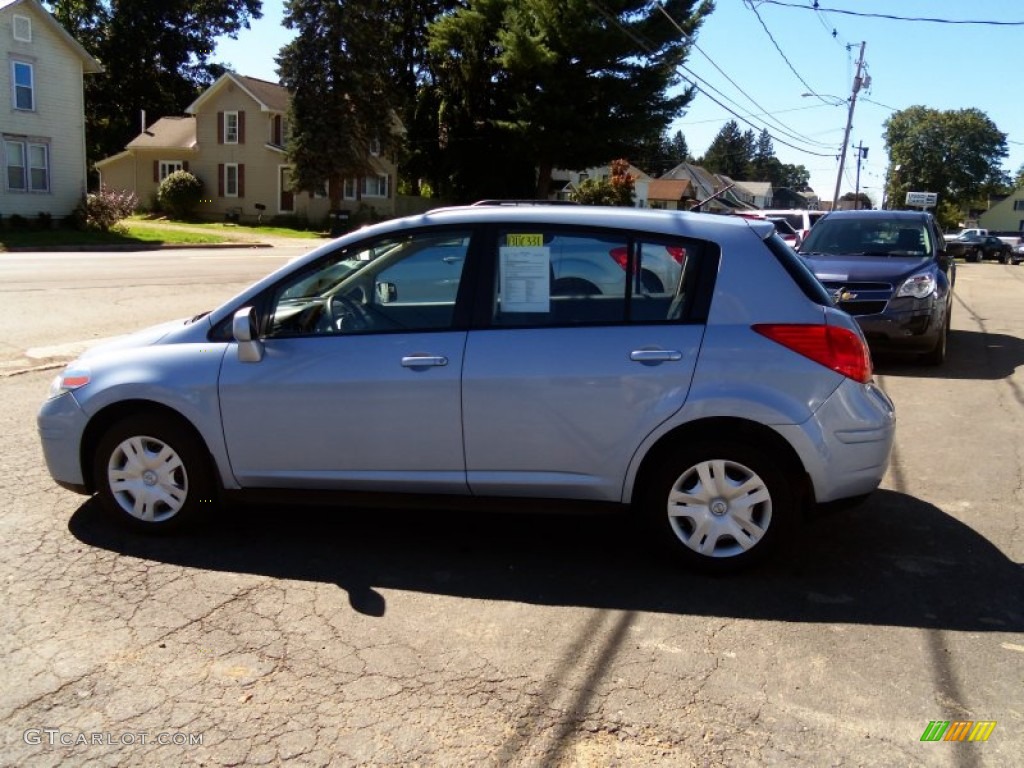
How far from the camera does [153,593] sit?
4.00m

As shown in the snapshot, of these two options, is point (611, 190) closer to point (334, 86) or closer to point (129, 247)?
point (334, 86)

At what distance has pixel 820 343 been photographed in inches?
162

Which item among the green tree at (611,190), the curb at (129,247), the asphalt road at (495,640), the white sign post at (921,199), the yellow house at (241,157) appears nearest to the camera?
the asphalt road at (495,640)

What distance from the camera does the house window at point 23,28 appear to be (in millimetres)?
31203

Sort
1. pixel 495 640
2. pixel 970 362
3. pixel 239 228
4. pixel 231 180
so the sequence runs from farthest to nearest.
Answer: pixel 231 180, pixel 239 228, pixel 970 362, pixel 495 640

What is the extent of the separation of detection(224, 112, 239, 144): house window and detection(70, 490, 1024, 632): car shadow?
44.1m

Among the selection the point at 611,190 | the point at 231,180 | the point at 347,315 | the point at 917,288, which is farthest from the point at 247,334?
the point at 231,180

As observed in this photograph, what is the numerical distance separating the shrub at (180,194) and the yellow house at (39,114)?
9.48 m

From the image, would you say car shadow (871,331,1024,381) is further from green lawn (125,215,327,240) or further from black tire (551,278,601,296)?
green lawn (125,215,327,240)

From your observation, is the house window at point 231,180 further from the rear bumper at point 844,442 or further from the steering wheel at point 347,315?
the rear bumper at point 844,442

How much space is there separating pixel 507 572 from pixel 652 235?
1793 mm

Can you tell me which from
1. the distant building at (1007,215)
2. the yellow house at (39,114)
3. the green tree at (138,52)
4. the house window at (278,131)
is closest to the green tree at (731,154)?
the distant building at (1007,215)

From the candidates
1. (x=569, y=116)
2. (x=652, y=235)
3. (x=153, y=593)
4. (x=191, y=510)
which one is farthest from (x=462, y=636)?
(x=569, y=116)

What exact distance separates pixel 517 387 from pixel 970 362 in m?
8.56
